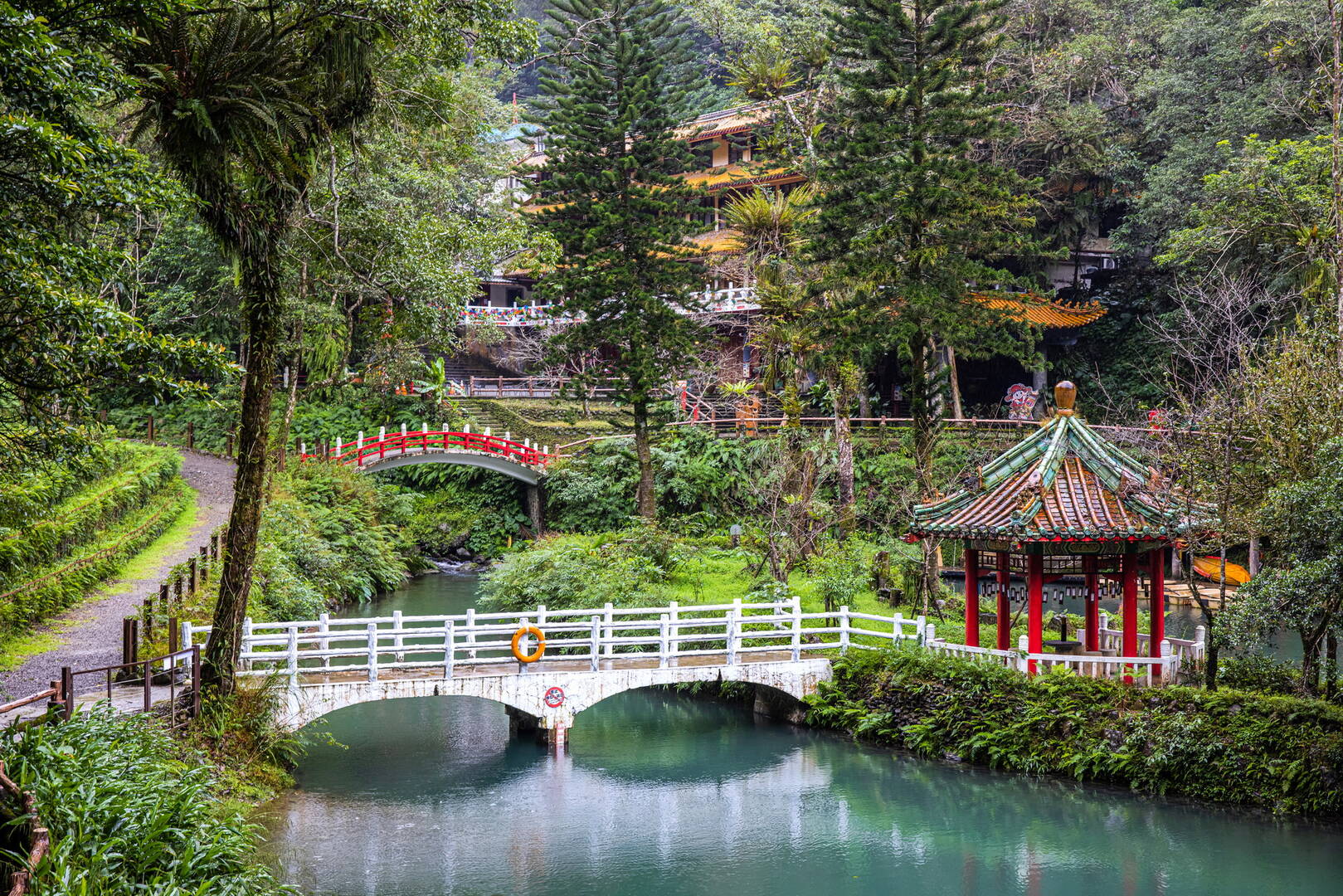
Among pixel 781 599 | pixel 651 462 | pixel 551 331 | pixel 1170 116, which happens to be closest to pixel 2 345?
pixel 781 599

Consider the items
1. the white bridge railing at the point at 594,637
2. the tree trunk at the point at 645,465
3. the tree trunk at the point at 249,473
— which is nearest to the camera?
the tree trunk at the point at 249,473

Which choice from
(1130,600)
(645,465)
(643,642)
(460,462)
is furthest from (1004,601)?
(460,462)

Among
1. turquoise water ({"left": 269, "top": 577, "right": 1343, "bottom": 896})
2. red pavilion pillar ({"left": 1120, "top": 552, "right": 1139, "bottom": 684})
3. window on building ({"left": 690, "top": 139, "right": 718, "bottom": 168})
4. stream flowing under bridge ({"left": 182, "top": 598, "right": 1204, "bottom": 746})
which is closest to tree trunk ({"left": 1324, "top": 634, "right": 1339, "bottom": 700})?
stream flowing under bridge ({"left": 182, "top": 598, "right": 1204, "bottom": 746})

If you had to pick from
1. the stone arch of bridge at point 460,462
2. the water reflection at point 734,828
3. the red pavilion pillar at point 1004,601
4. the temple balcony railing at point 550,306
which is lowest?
the water reflection at point 734,828

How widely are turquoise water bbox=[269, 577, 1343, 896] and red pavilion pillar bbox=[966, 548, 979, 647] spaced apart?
1.80 meters

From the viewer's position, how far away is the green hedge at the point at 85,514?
15.9 meters

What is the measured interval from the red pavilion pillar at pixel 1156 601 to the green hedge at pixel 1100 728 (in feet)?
4.64

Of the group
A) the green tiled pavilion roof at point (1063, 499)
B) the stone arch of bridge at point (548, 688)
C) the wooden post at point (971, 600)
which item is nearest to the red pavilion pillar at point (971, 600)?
the wooden post at point (971, 600)

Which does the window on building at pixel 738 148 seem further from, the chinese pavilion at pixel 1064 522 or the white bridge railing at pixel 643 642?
the chinese pavilion at pixel 1064 522

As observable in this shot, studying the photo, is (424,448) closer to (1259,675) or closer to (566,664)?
(566,664)

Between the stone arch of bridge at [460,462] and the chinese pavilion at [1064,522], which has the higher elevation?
the stone arch of bridge at [460,462]

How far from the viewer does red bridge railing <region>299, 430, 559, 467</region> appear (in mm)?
29391

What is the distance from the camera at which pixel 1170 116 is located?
3212 cm

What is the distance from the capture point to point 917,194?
20.9 m
